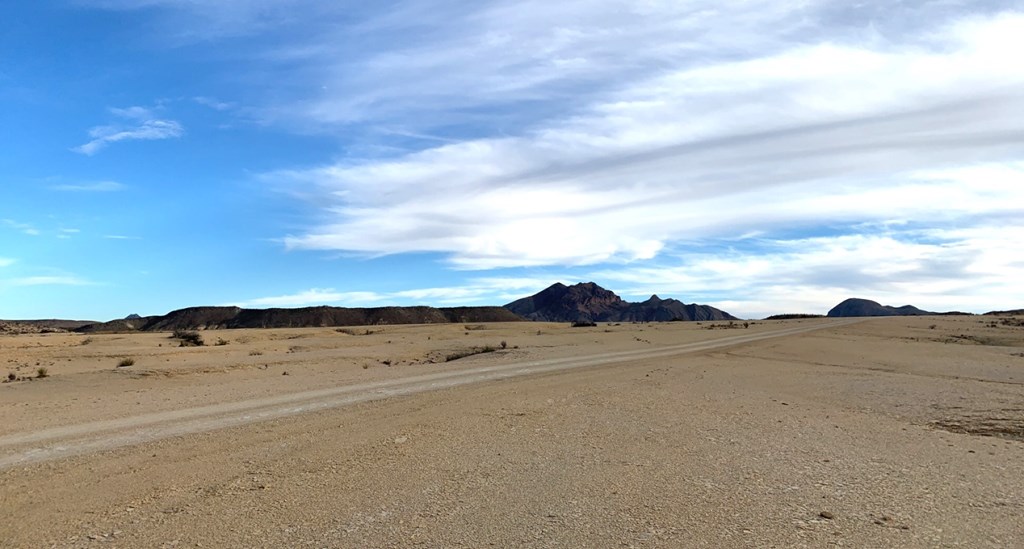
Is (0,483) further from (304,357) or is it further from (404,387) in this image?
(304,357)

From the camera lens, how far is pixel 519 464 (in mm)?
8555

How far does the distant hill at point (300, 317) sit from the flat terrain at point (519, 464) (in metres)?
96.6

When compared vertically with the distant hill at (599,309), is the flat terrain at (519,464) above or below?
below

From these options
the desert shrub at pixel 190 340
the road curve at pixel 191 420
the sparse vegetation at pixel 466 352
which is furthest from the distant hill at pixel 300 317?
the road curve at pixel 191 420

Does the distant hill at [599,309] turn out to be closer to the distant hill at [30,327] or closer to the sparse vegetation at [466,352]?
the distant hill at [30,327]

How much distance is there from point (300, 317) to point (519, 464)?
112 m

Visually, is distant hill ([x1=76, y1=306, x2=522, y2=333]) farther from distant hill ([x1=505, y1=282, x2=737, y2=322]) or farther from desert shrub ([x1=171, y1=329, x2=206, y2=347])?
desert shrub ([x1=171, y1=329, x2=206, y2=347])

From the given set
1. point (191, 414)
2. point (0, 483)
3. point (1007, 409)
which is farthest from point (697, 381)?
point (0, 483)

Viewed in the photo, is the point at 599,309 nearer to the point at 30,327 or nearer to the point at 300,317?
the point at 300,317

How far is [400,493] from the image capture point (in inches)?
287

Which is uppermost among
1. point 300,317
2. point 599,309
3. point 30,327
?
point 599,309

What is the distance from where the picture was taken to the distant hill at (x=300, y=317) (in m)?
112

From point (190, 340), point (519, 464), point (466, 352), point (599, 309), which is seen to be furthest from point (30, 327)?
point (599, 309)

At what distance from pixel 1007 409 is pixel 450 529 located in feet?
39.3
